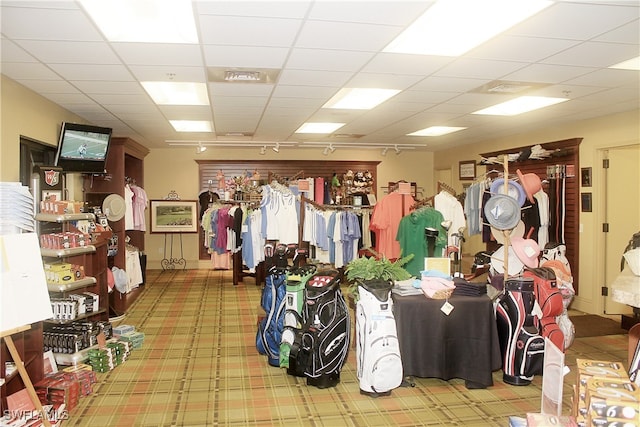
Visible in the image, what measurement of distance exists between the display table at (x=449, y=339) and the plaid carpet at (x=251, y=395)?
0.54ft

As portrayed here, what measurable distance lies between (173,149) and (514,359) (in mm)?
8932

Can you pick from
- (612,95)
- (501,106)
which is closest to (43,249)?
(501,106)

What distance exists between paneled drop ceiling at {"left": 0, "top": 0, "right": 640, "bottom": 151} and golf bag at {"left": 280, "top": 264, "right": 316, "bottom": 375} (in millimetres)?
1964

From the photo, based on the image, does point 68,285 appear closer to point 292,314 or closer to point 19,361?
point 19,361

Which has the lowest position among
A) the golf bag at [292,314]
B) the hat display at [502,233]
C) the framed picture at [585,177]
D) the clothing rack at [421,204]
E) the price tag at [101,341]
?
the price tag at [101,341]

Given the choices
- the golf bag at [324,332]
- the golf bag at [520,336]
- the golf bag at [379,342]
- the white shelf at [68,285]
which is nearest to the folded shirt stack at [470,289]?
the golf bag at [520,336]

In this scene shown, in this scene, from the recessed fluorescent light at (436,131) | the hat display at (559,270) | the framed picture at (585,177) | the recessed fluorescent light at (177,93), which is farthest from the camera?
the recessed fluorescent light at (436,131)

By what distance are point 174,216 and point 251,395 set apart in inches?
302

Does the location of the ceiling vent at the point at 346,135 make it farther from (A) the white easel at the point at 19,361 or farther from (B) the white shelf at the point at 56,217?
(A) the white easel at the point at 19,361

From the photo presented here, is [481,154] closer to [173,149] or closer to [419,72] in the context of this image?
[419,72]

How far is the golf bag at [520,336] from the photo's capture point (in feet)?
13.9

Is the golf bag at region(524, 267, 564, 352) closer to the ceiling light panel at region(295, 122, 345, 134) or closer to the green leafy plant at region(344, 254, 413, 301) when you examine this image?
the green leafy plant at region(344, 254, 413, 301)

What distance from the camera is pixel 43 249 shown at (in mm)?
4734

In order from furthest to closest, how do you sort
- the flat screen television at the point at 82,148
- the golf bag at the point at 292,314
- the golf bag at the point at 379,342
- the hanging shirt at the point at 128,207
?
the hanging shirt at the point at 128,207 → the flat screen television at the point at 82,148 → the golf bag at the point at 292,314 → the golf bag at the point at 379,342
